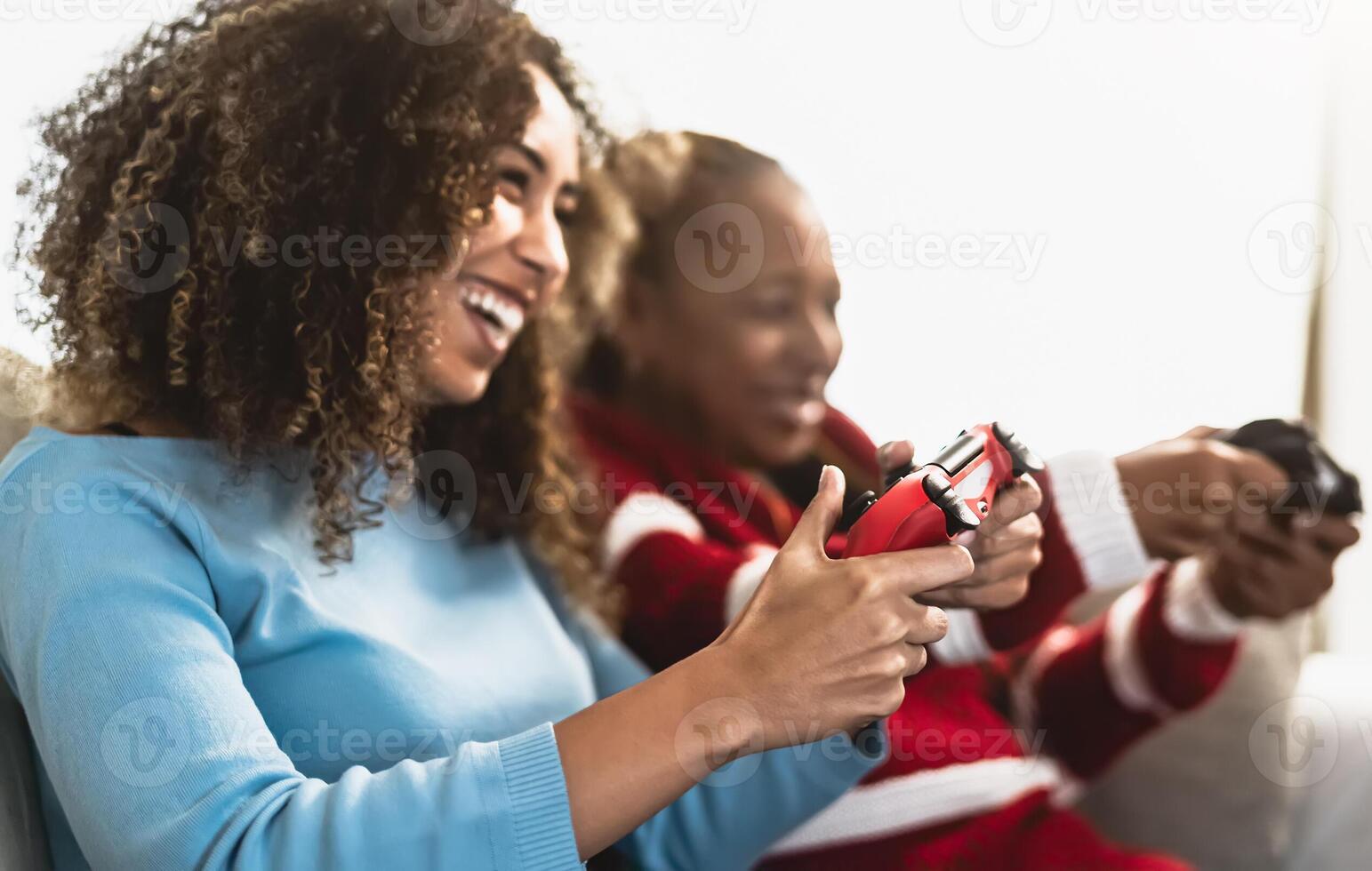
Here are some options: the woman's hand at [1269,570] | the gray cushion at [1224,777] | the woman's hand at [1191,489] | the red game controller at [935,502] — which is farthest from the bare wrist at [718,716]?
the gray cushion at [1224,777]

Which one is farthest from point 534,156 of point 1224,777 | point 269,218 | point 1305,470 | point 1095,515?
point 1224,777

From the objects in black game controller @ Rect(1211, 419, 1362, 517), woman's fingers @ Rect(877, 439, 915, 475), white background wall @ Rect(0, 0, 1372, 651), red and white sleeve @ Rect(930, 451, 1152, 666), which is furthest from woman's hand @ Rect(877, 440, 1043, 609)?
white background wall @ Rect(0, 0, 1372, 651)

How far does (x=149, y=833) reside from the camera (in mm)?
536

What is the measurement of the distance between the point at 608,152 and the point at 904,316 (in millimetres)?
426

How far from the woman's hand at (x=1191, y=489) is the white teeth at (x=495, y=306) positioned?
0.51m

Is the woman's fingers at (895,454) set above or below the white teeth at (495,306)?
below

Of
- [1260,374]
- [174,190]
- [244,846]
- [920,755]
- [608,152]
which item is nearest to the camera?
[244,846]

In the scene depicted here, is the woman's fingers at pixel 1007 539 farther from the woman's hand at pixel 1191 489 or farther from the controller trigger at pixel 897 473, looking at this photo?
the woman's hand at pixel 1191 489

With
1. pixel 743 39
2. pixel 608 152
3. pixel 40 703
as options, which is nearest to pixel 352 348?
pixel 40 703

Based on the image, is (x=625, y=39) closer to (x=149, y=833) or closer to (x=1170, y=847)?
(x=149, y=833)

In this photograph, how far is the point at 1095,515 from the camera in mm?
887

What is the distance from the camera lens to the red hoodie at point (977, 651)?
0.89 m

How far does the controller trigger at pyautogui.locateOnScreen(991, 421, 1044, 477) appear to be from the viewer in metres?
0.66

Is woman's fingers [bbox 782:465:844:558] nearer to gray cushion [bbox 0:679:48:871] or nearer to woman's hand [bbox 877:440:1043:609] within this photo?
woman's hand [bbox 877:440:1043:609]
